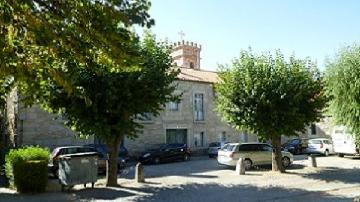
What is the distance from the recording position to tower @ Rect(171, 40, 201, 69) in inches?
2238

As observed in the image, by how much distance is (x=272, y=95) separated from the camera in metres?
20.9

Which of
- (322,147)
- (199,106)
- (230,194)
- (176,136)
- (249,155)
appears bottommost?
(230,194)

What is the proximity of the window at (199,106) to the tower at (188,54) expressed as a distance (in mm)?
18254

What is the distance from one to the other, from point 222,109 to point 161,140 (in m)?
13.8

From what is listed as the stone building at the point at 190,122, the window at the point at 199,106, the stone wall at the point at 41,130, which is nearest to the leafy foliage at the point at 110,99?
the stone wall at the point at 41,130

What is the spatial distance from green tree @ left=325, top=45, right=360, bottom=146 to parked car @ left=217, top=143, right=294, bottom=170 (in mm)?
8581

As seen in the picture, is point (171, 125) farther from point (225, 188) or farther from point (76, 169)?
point (76, 169)

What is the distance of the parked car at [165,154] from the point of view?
30083 mm

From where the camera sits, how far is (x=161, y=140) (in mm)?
35281

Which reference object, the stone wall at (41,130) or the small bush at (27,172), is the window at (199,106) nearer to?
the stone wall at (41,130)

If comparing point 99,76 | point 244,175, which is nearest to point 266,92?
point 244,175

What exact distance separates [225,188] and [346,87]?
19.0 ft

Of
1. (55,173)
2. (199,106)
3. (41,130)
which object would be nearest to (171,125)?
(199,106)

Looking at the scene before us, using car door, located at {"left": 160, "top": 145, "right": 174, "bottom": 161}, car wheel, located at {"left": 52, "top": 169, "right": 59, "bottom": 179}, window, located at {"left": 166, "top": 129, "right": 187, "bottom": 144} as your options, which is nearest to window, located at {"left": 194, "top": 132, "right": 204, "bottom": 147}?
window, located at {"left": 166, "top": 129, "right": 187, "bottom": 144}
